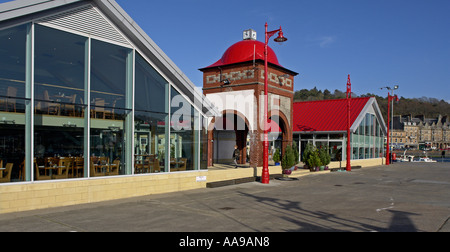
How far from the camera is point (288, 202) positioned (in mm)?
12500

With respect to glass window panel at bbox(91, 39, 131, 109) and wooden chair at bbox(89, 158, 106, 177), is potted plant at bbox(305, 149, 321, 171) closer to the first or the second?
glass window panel at bbox(91, 39, 131, 109)

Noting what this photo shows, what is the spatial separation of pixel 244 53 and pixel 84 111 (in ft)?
50.1

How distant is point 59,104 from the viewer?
11461 millimetres

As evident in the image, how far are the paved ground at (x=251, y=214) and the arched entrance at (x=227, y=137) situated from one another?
13.9 metres

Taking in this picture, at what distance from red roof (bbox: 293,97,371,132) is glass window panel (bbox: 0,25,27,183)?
2891cm

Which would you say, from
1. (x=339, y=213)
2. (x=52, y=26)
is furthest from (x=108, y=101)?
(x=339, y=213)

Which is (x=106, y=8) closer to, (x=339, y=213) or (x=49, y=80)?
(x=49, y=80)

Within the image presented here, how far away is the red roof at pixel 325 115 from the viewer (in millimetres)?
35312

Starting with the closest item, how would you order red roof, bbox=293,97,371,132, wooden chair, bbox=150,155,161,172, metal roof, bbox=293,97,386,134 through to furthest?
wooden chair, bbox=150,155,161,172, metal roof, bbox=293,97,386,134, red roof, bbox=293,97,371,132

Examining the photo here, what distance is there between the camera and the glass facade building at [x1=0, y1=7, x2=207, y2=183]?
10.4m

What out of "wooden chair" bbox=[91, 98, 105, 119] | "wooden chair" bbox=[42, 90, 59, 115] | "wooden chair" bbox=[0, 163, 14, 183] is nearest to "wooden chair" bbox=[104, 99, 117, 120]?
"wooden chair" bbox=[91, 98, 105, 119]

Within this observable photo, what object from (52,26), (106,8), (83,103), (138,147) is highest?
(106,8)

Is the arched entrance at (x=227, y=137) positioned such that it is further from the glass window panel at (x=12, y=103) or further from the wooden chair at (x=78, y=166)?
the glass window panel at (x=12, y=103)
